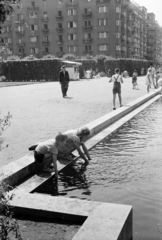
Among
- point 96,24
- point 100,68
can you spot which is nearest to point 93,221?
point 100,68

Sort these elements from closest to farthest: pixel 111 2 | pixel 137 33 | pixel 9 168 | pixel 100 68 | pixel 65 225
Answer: pixel 65 225
pixel 9 168
pixel 100 68
pixel 111 2
pixel 137 33

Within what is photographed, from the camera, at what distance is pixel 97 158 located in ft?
21.4

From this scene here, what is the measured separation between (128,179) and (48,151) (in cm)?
137

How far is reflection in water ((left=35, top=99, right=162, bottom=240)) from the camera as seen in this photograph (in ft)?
12.9

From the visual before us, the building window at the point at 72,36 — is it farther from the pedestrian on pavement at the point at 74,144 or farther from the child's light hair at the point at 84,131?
the child's light hair at the point at 84,131

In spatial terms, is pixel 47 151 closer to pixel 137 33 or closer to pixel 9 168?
pixel 9 168

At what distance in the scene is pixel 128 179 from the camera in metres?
5.23

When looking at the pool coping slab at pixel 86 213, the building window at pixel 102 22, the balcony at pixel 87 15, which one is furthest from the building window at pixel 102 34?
the pool coping slab at pixel 86 213

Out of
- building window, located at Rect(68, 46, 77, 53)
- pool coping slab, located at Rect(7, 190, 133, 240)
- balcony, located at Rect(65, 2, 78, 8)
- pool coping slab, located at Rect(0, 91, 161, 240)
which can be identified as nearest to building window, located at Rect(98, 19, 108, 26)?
balcony, located at Rect(65, 2, 78, 8)

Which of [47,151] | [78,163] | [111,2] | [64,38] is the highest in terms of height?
[111,2]

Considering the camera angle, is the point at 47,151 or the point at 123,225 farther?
the point at 47,151

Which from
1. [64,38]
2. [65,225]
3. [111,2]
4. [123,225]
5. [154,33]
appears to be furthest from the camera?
[154,33]

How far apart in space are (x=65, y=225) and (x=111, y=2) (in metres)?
72.7

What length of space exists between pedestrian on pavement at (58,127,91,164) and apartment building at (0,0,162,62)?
67960 millimetres
